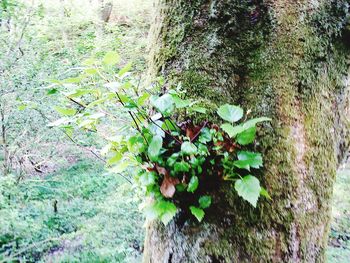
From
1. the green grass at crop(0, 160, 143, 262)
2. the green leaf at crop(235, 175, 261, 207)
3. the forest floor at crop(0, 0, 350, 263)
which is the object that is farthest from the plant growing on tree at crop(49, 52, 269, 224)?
the green grass at crop(0, 160, 143, 262)

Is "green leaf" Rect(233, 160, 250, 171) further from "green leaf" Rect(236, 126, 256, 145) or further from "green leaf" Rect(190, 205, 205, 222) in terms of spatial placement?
"green leaf" Rect(190, 205, 205, 222)

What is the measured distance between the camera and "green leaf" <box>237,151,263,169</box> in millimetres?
953

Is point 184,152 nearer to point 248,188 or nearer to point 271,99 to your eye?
point 248,188

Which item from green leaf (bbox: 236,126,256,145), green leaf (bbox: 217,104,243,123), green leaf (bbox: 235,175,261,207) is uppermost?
green leaf (bbox: 217,104,243,123)

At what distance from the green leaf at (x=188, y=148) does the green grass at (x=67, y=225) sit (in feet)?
9.53

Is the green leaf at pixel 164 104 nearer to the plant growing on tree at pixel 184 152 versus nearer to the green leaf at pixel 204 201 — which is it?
the plant growing on tree at pixel 184 152

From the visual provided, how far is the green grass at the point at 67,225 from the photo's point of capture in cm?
438

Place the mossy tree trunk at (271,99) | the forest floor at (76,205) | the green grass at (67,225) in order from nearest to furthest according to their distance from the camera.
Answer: the mossy tree trunk at (271,99) < the green grass at (67,225) < the forest floor at (76,205)

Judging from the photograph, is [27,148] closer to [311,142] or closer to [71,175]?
[71,175]

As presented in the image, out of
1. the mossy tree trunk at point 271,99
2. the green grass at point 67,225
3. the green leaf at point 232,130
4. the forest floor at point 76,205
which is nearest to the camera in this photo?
the green leaf at point 232,130

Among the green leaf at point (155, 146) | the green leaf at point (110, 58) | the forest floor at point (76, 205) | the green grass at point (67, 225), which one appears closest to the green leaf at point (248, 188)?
the green leaf at point (155, 146)

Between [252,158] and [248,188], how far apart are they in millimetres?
82

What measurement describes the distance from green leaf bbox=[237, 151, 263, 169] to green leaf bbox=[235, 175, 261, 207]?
35mm

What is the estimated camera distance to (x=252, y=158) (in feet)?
3.16
